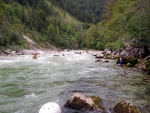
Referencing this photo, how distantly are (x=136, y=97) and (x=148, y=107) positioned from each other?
1.95m

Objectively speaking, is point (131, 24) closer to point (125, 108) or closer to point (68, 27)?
point (125, 108)

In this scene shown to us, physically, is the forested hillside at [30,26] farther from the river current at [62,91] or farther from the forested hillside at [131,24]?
the river current at [62,91]

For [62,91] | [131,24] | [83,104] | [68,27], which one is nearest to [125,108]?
[83,104]

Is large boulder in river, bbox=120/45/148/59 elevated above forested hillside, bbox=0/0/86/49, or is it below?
below

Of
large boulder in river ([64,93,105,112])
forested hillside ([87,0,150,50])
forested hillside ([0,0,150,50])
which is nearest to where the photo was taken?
large boulder in river ([64,93,105,112])

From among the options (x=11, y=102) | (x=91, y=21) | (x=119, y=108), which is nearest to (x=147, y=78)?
(x=119, y=108)

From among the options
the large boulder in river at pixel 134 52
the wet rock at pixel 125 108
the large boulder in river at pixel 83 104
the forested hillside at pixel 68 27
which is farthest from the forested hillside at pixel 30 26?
the wet rock at pixel 125 108

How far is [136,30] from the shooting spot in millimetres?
28312

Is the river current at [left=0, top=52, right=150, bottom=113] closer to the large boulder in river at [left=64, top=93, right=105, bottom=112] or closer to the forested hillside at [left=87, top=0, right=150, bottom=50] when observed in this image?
the large boulder in river at [left=64, top=93, right=105, bottom=112]

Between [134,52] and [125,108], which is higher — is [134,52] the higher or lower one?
the higher one

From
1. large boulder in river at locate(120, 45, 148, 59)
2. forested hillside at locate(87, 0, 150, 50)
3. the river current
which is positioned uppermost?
forested hillside at locate(87, 0, 150, 50)

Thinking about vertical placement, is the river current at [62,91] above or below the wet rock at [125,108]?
below

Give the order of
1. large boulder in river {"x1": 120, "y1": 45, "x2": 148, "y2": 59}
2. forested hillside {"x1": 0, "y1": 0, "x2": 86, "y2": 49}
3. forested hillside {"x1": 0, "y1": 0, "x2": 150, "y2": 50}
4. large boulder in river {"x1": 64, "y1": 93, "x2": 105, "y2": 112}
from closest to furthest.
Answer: large boulder in river {"x1": 64, "y1": 93, "x2": 105, "y2": 112}, forested hillside {"x1": 0, "y1": 0, "x2": 150, "y2": 50}, large boulder in river {"x1": 120, "y1": 45, "x2": 148, "y2": 59}, forested hillside {"x1": 0, "y1": 0, "x2": 86, "y2": 49}

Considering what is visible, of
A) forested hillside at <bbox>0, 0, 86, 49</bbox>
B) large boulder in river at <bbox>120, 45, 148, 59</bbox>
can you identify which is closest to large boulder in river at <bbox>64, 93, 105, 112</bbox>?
large boulder in river at <bbox>120, 45, 148, 59</bbox>
